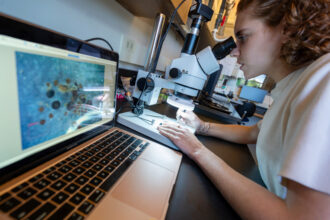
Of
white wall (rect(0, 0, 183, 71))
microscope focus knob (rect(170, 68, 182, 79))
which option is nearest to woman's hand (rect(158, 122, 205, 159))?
microscope focus knob (rect(170, 68, 182, 79))

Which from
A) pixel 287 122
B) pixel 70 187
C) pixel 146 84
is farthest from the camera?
pixel 146 84

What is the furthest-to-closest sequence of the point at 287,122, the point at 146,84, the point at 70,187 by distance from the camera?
1. the point at 146,84
2. the point at 287,122
3. the point at 70,187

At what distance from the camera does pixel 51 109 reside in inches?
11.2

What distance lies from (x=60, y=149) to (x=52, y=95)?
0.11 meters

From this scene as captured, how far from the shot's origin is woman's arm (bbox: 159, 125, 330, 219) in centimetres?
25

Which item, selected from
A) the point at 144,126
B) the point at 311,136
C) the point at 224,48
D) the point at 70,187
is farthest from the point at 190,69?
the point at 70,187

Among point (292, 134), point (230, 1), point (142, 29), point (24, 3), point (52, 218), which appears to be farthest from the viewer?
point (230, 1)

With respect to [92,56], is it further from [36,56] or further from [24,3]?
[24,3]

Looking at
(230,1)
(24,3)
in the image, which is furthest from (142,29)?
(230,1)

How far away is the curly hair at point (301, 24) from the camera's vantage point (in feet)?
1.28

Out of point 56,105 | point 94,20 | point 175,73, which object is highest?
point 94,20

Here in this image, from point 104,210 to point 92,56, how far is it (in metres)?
0.33

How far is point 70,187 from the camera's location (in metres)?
0.23

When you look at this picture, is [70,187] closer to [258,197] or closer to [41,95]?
[41,95]
